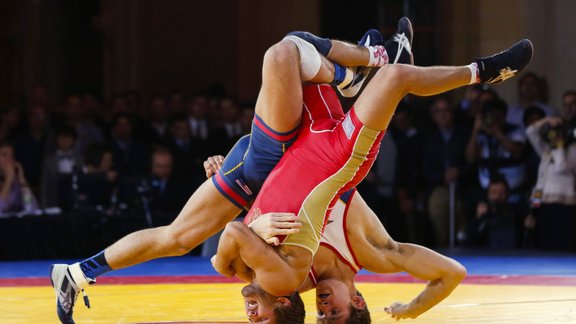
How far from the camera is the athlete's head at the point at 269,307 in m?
5.39

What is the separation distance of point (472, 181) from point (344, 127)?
5.39 meters

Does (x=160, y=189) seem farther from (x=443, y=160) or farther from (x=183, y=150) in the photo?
(x=443, y=160)

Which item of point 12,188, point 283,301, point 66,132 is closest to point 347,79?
point 283,301

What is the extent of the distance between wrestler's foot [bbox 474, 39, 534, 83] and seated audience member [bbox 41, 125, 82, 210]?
17.8 feet

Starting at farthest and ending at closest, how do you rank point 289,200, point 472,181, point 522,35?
point 522,35 < point 472,181 < point 289,200

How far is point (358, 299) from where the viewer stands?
18.3ft

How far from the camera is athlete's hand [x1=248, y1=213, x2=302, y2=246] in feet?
17.6

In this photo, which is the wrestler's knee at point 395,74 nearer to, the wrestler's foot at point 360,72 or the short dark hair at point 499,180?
the wrestler's foot at point 360,72

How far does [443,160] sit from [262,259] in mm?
5682

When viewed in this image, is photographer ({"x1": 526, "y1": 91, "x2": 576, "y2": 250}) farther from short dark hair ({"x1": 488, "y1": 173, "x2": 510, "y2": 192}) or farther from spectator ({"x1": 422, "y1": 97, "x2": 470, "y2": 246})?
spectator ({"x1": 422, "y1": 97, "x2": 470, "y2": 246})

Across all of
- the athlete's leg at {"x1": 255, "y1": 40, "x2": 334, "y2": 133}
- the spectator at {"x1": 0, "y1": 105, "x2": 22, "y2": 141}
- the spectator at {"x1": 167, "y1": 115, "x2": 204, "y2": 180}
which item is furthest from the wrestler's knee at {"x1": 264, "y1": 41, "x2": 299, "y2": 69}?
the spectator at {"x1": 0, "y1": 105, "x2": 22, "y2": 141}

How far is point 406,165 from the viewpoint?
11008 millimetres

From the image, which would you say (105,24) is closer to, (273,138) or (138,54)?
(138,54)

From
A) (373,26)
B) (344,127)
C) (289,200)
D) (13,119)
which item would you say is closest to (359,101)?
(344,127)
